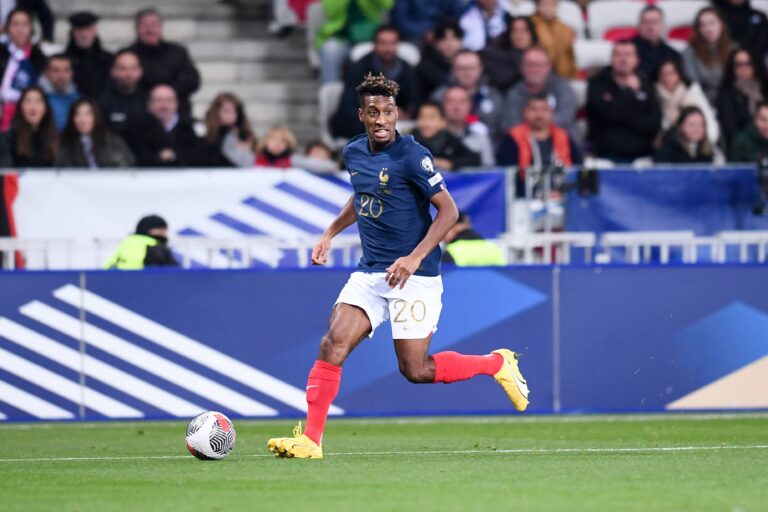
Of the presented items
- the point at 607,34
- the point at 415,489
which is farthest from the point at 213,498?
the point at 607,34

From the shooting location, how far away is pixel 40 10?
1991cm

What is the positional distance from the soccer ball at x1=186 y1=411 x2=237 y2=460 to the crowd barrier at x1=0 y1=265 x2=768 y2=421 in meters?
3.80

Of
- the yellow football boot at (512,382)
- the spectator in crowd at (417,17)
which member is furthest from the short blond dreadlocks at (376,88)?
the spectator in crowd at (417,17)

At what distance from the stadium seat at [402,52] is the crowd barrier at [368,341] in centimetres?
552

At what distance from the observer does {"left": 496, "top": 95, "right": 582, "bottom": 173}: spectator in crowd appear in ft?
57.8

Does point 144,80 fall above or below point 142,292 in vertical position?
above

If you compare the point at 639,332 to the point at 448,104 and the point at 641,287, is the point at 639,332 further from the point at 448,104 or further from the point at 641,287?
the point at 448,104

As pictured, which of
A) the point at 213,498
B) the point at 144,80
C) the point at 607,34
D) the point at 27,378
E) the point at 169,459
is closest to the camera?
the point at 213,498

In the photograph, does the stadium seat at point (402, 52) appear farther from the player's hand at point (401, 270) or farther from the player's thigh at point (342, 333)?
the player's hand at point (401, 270)

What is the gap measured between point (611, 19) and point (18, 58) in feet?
24.9

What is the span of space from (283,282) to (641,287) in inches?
120

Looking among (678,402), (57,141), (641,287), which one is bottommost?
(678,402)

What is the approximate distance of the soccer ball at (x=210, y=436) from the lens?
10.5m

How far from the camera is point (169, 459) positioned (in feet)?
35.9
